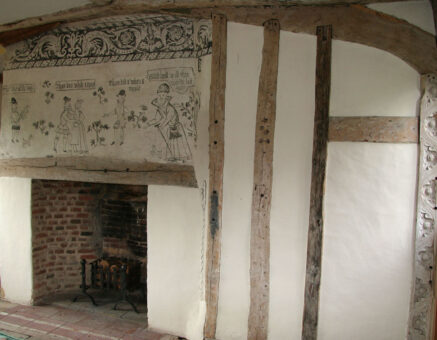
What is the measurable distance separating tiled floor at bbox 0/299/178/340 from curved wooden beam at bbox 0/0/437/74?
10.7 ft

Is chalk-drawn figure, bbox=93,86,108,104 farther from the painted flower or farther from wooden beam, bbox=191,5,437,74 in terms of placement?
wooden beam, bbox=191,5,437,74

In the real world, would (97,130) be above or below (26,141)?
above

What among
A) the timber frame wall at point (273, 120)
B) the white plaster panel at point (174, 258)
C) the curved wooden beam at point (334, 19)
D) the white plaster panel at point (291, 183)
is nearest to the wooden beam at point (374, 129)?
the timber frame wall at point (273, 120)

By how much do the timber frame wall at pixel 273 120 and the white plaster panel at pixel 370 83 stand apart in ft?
0.20

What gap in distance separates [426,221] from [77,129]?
3.53 metres

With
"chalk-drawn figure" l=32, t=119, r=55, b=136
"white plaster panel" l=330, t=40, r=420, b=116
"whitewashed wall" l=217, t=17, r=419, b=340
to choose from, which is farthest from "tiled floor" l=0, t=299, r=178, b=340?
"white plaster panel" l=330, t=40, r=420, b=116

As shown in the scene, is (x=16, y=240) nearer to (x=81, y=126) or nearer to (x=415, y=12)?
(x=81, y=126)

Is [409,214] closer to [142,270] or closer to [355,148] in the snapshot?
[355,148]

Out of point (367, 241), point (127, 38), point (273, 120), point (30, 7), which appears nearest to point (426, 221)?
point (367, 241)

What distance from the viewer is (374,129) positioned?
2711 millimetres

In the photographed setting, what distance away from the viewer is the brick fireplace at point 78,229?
158 inches

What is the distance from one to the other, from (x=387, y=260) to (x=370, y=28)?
1.97 m

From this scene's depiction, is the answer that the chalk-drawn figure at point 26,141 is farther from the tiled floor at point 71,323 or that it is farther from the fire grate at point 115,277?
the tiled floor at point 71,323

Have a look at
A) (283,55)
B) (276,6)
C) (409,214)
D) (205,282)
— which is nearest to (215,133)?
(283,55)
